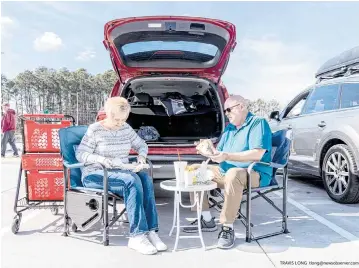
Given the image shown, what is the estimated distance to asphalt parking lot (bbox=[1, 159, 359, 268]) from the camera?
98.5 inches

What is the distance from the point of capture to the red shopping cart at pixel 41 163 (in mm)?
3293

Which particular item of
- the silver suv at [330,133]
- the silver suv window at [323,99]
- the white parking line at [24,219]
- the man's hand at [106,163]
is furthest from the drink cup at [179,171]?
the silver suv window at [323,99]

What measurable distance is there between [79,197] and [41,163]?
644 millimetres

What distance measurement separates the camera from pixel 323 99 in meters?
4.88

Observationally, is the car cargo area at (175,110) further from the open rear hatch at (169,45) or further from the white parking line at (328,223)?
the white parking line at (328,223)

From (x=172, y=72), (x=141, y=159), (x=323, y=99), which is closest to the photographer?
(x=141, y=159)

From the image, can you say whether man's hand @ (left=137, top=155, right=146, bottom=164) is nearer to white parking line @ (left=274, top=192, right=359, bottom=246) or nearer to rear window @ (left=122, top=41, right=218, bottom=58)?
rear window @ (left=122, top=41, right=218, bottom=58)

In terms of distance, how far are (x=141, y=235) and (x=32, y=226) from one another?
1.24 metres

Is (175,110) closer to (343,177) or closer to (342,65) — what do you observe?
(343,177)

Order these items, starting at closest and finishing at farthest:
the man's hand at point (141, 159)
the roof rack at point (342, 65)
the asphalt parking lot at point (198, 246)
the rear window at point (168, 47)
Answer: the asphalt parking lot at point (198, 246)
the man's hand at point (141, 159)
the rear window at point (168, 47)
the roof rack at point (342, 65)

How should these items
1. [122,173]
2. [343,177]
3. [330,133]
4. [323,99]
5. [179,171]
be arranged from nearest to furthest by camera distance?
1. [179,171]
2. [122,173]
3. [343,177]
4. [330,133]
5. [323,99]

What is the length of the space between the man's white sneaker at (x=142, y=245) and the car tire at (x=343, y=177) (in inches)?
102

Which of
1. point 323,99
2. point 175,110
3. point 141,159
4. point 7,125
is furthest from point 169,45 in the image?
point 7,125

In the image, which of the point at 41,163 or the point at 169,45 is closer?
the point at 41,163
